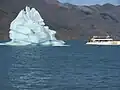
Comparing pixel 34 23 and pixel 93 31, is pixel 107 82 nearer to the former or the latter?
pixel 34 23

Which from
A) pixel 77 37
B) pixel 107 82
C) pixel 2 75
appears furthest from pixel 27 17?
pixel 77 37

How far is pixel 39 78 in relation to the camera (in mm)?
34281

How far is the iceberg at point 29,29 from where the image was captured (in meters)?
82.9

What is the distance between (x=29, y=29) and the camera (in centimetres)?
8300

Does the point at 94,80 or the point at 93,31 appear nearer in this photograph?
the point at 94,80

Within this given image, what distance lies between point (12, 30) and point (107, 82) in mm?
55007

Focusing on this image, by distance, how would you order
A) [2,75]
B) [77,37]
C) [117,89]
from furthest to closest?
[77,37]
[2,75]
[117,89]

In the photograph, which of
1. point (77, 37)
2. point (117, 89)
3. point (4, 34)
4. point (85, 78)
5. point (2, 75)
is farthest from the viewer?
point (77, 37)

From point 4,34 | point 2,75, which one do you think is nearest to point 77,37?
point 4,34

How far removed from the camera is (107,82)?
31.3 metres

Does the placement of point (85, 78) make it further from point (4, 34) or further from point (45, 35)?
point (4, 34)

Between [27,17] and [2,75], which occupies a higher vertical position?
[27,17]

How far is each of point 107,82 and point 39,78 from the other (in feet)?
20.7

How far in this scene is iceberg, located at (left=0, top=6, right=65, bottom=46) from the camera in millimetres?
82875
